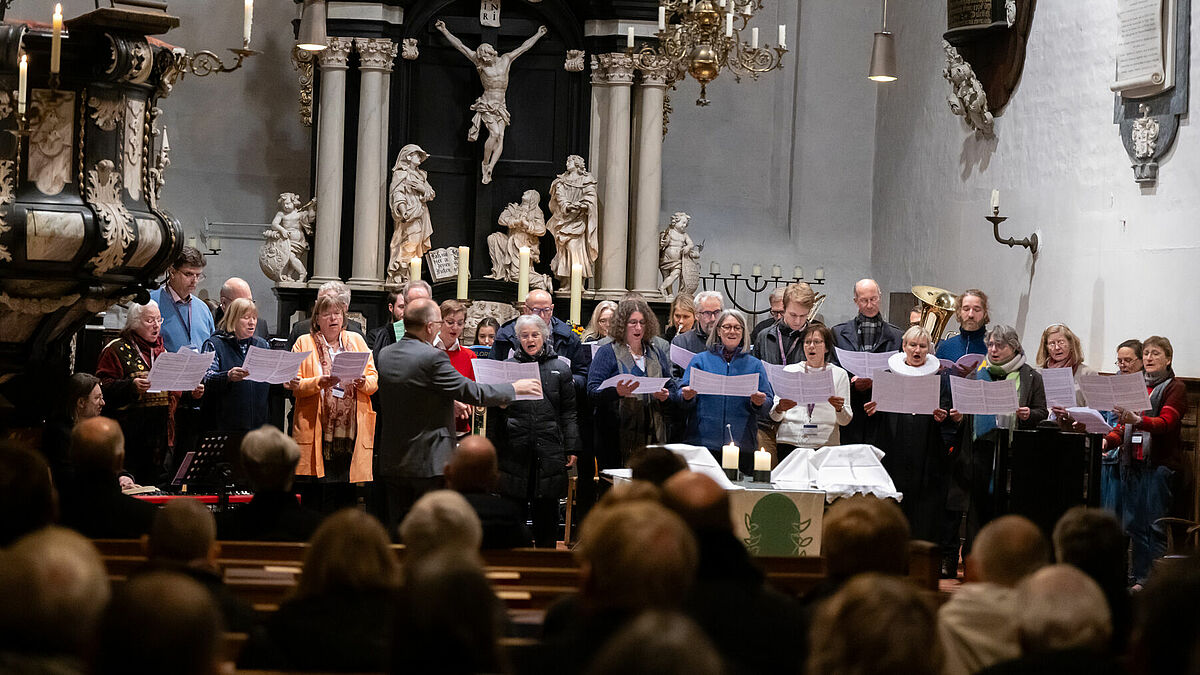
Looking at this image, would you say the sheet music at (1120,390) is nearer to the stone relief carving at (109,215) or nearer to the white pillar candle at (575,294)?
the white pillar candle at (575,294)

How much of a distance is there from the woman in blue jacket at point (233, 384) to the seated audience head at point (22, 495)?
13.3 feet

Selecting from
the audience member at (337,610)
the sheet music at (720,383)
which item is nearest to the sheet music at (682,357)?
the sheet music at (720,383)

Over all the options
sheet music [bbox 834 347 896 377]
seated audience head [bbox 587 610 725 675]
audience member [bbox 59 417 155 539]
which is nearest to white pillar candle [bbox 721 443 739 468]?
sheet music [bbox 834 347 896 377]

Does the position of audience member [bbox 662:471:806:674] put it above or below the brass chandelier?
below

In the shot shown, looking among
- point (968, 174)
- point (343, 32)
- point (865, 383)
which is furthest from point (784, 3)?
point (865, 383)

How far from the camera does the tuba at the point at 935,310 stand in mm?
10703

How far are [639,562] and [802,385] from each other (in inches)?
205

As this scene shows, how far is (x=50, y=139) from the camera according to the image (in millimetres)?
5902

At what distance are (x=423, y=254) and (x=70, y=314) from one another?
6699mm

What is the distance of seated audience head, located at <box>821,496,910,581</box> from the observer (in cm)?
366

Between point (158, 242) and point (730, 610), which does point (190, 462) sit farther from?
point (730, 610)

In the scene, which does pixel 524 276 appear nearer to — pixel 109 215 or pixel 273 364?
pixel 273 364

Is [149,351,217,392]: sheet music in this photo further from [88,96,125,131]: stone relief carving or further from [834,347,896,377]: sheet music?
[834,347,896,377]: sheet music

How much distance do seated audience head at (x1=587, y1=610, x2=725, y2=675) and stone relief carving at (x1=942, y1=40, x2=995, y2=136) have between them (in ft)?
36.8
